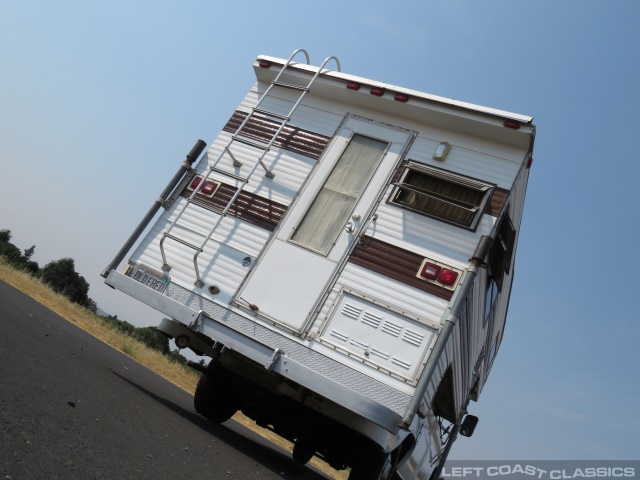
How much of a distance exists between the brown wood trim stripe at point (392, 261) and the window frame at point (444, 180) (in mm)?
493

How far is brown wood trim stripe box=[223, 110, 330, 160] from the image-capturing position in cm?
682

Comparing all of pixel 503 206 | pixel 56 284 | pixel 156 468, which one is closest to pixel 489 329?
pixel 503 206

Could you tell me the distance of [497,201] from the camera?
6.00 metres

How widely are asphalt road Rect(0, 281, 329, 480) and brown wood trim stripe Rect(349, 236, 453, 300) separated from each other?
2.24 meters

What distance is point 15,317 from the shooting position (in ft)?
23.6

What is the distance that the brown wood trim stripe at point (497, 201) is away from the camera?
5953mm

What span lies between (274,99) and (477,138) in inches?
101

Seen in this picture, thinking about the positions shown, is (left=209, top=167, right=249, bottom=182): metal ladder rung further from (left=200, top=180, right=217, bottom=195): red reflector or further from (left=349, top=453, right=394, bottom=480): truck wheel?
(left=349, top=453, right=394, bottom=480): truck wheel

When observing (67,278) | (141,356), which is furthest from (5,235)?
(141,356)

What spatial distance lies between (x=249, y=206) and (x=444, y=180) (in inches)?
85.7

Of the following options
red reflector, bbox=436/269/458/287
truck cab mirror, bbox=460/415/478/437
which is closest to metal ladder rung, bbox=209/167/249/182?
red reflector, bbox=436/269/458/287

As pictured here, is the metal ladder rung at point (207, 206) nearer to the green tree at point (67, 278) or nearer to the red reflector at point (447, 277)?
the red reflector at point (447, 277)

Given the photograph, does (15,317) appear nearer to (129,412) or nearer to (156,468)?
(129,412)

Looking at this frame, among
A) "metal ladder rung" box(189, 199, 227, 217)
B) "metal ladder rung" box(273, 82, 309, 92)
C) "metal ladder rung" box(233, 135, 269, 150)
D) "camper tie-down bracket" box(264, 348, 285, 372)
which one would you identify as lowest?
"camper tie-down bracket" box(264, 348, 285, 372)
